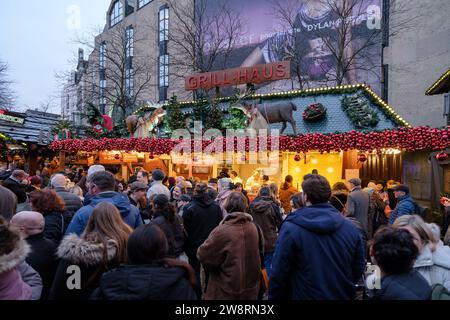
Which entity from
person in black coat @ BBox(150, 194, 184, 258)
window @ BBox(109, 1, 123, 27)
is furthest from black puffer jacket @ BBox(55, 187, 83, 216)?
window @ BBox(109, 1, 123, 27)

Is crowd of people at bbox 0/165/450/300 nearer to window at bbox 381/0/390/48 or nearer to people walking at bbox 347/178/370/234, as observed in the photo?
people walking at bbox 347/178/370/234

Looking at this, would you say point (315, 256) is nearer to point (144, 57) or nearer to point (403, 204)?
point (403, 204)

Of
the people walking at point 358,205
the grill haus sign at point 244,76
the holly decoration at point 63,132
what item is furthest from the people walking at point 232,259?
the holly decoration at point 63,132

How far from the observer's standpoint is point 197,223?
525 centimetres

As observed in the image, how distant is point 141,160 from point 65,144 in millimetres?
3260

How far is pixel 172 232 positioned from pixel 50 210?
1447 mm

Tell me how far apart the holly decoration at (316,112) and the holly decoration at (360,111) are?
81 cm

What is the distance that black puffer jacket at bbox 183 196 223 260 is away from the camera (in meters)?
5.20

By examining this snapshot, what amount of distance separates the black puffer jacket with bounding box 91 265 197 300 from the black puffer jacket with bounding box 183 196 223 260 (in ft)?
9.46

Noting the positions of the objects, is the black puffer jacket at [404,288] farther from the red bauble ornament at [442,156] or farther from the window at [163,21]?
the window at [163,21]

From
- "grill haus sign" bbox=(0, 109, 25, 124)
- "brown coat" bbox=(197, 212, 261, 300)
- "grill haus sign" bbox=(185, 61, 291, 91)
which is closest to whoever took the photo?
"brown coat" bbox=(197, 212, 261, 300)

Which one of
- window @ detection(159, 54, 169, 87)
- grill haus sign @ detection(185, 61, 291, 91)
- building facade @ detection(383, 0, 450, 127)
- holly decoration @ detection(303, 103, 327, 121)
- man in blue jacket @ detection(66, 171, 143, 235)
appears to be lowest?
man in blue jacket @ detection(66, 171, 143, 235)
